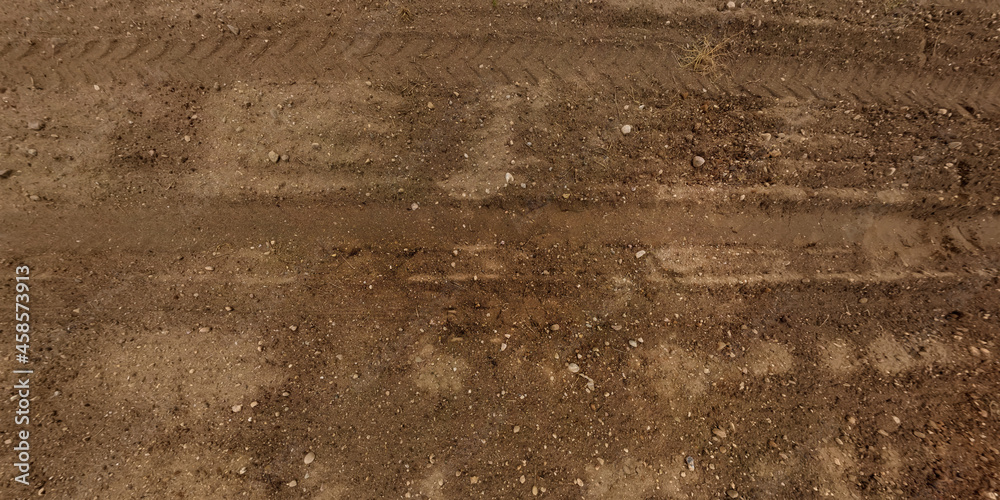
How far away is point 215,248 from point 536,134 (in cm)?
336

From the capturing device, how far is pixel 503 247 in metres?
A: 3.92

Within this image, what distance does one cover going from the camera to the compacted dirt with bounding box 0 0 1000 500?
3.59 m

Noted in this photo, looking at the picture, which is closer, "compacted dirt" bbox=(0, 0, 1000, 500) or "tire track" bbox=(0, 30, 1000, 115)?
"compacted dirt" bbox=(0, 0, 1000, 500)

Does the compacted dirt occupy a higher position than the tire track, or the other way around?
the tire track

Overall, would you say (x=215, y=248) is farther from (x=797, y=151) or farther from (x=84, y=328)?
(x=797, y=151)

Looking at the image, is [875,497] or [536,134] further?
[536,134]

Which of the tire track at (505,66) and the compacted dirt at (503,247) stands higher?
the tire track at (505,66)

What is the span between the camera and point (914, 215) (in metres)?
4.09

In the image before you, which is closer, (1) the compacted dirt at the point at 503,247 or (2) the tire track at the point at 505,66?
(1) the compacted dirt at the point at 503,247

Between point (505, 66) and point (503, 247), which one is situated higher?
point (505, 66)

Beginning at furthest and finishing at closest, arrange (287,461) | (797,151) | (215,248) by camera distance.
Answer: (797,151), (215,248), (287,461)

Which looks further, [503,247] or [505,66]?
[505,66]

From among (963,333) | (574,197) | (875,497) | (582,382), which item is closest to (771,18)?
(574,197)

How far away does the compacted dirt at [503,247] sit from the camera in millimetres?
3588
